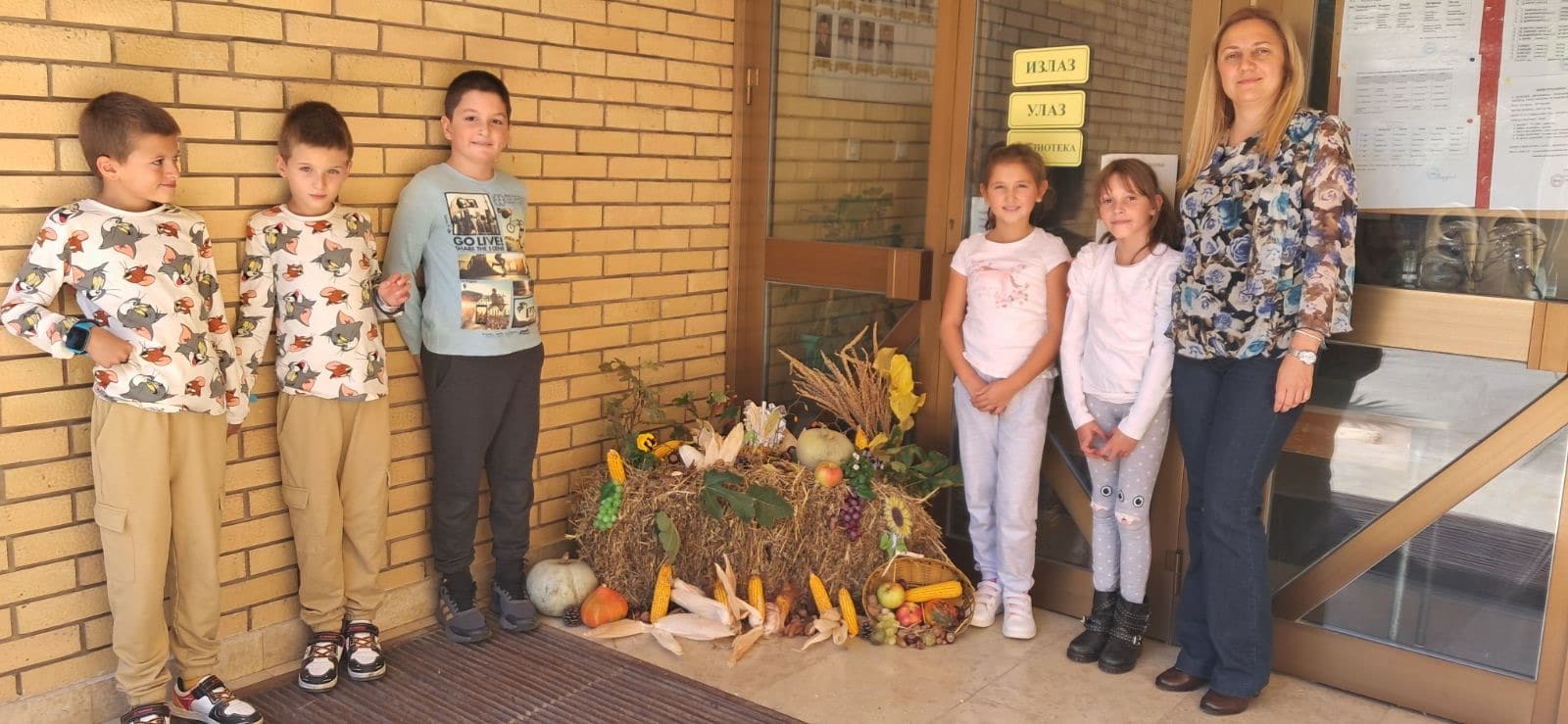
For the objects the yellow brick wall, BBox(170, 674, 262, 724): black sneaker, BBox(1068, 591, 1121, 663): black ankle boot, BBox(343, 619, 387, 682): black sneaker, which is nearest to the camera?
the yellow brick wall

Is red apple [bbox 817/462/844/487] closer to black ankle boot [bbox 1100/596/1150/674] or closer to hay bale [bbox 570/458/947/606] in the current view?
hay bale [bbox 570/458/947/606]

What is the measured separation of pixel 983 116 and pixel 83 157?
255 cm

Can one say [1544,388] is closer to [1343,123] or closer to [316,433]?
[1343,123]

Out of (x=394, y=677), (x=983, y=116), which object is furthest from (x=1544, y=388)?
(x=394, y=677)

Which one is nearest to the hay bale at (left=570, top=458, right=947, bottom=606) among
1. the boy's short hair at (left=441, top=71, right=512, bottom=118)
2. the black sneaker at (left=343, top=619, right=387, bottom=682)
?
the black sneaker at (left=343, top=619, right=387, bottom=682)

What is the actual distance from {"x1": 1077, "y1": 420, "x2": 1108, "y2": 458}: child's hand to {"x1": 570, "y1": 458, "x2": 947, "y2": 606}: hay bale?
0.59 metres

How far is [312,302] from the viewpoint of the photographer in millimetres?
3195

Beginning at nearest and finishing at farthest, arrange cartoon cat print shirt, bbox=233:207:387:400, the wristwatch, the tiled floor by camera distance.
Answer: the wristwatch
cartoon cat print shirt, bbox=233:207:387:400
the tiled floor

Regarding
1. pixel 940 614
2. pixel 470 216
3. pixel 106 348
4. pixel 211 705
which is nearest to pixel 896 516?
pixel 940 614

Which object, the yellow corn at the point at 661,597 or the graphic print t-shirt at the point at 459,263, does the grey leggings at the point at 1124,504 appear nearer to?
the yellow corn at the point at 661,597

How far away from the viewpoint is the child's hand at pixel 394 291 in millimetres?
3346

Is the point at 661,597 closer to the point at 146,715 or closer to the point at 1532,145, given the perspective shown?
the point at 146,715

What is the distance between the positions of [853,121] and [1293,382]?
191cm

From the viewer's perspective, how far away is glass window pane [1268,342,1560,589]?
3.13 meters
